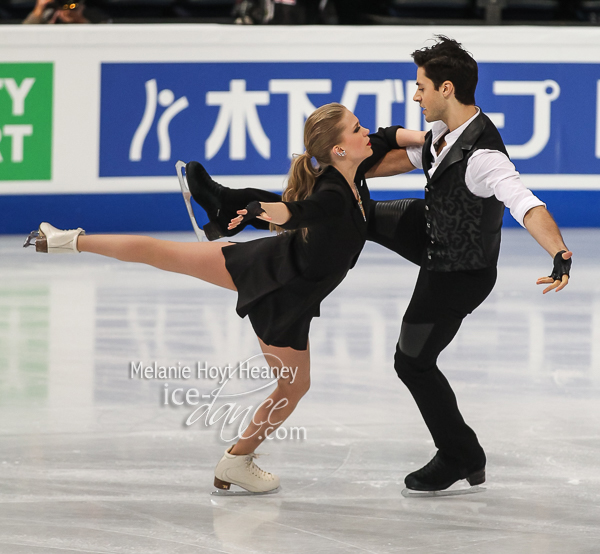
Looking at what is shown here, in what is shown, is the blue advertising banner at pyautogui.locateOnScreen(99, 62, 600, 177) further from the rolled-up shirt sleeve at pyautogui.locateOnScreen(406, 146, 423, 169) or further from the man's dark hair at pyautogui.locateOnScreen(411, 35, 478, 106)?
the man's dark hair at pyautogui.locateOnScreen(411, 35, 478, 106)

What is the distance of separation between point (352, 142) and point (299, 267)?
0.41 m

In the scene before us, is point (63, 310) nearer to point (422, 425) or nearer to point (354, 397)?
point (354, 397)

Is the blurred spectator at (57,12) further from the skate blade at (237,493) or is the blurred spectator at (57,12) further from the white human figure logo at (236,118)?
the skate blade at (237,493)

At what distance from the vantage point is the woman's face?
2.79 metres

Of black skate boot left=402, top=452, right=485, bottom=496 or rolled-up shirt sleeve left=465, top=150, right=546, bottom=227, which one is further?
black skate boot left=402, top=452, right=485, bottom=496

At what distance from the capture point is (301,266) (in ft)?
9.13

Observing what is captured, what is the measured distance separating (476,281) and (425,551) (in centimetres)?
83

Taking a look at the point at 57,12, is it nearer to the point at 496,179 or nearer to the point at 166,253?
the point at 166,253

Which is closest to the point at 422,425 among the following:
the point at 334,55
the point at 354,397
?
the point at 354,397

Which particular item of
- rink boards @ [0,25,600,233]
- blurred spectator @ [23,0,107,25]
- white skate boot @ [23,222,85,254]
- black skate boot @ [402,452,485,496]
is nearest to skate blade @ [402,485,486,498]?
black skate boot @ [402,452,485,496]

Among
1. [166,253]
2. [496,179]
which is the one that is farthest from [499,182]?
[166,253]

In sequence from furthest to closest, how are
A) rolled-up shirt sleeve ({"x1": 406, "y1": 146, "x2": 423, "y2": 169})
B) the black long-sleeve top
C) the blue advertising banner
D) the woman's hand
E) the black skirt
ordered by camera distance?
the blue advertising banner, rolled-up shirt sleeve ({"x1": 406, "y1": 146, "x2": 423, "y2": 169}), the black skirt, the black long-sleeve top, the woman's hand

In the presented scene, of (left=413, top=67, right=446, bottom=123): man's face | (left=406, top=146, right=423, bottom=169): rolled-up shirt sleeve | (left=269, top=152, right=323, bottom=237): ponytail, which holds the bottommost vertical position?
(left=269, top=152, right=323, bottom=237): ponytail

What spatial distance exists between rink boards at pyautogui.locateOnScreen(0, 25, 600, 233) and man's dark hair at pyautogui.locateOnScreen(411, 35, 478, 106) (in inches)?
190
